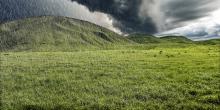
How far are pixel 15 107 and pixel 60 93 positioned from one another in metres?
3.73

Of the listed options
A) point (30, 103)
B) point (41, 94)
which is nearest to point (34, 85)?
point (41, 94)

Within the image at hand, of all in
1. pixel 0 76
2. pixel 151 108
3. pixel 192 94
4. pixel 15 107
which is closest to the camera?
pixel 151 108

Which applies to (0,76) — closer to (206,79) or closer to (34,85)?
(34,85)

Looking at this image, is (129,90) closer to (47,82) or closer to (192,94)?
(192,94)

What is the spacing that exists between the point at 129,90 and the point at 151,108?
14.5 ft

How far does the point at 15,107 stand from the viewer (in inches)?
754

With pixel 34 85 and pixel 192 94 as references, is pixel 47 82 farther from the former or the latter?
pixel 192 94

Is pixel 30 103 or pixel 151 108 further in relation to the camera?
pixel 30 103

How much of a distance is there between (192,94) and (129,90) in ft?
14.6

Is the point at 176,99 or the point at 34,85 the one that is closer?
the point at 176,99

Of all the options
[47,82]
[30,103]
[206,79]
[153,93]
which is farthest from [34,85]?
[206,79]

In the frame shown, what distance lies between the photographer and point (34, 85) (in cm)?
2517

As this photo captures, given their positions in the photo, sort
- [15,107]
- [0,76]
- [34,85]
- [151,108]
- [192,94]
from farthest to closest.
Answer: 1. [0,76]
2. [34,85]
3. [192,94]
4. [15,107]
5. [151,108]

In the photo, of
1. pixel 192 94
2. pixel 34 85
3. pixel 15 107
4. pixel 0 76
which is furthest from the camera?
pixel 0 76
